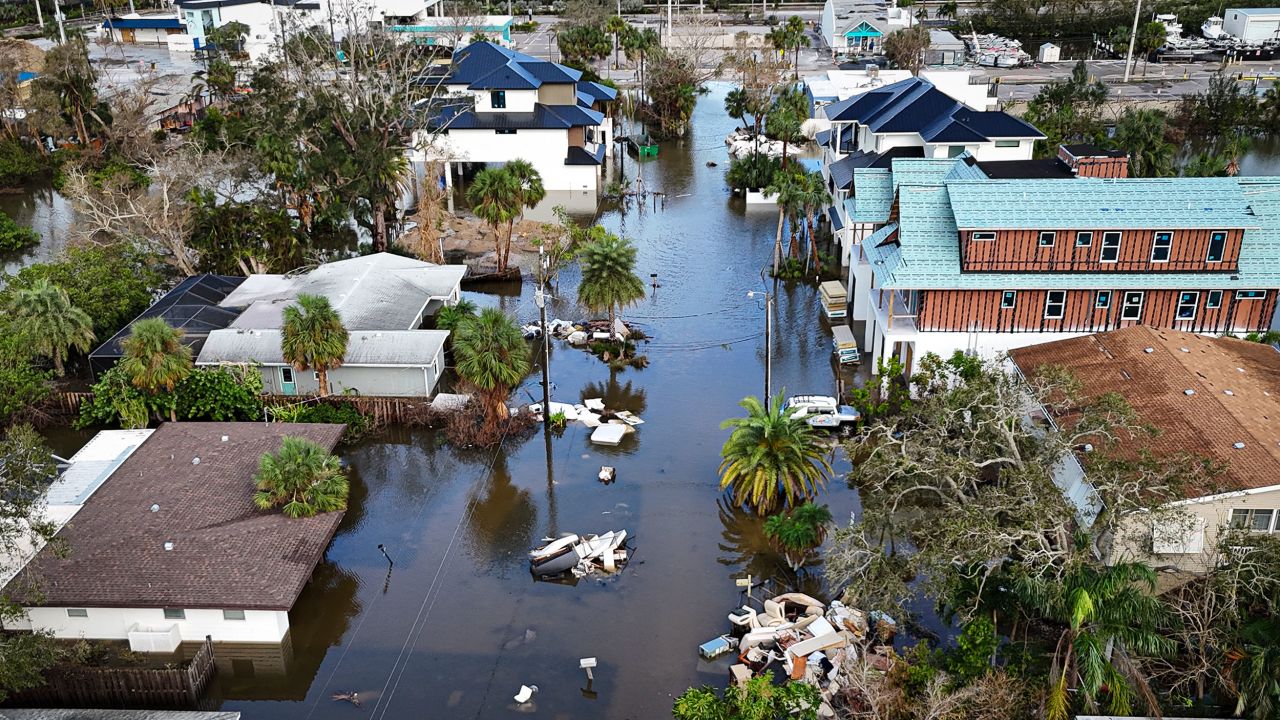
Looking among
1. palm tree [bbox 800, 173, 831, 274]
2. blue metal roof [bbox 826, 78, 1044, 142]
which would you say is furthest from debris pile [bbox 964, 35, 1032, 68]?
palm tree [bbox 800, 173, 831, 274]

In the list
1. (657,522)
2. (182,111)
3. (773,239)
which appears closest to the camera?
(657,522)

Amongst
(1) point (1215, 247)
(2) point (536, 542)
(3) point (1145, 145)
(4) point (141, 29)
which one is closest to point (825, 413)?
(2) point (536, 542)

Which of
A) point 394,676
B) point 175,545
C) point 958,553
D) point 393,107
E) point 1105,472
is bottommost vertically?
point 394,676

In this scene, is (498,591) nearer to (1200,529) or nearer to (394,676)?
(394,676)

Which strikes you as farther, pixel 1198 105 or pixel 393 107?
pixel 1198 105

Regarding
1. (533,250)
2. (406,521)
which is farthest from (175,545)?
(533,250)

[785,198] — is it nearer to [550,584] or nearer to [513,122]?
[513,122]

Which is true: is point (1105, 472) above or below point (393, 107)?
below

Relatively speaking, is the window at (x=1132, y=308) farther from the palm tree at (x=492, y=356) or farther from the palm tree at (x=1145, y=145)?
the palm tree at (x=1145, y=145)

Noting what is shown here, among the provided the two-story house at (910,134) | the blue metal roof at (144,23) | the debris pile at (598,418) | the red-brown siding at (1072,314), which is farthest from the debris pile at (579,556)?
the blue metal roof at (144,23)
